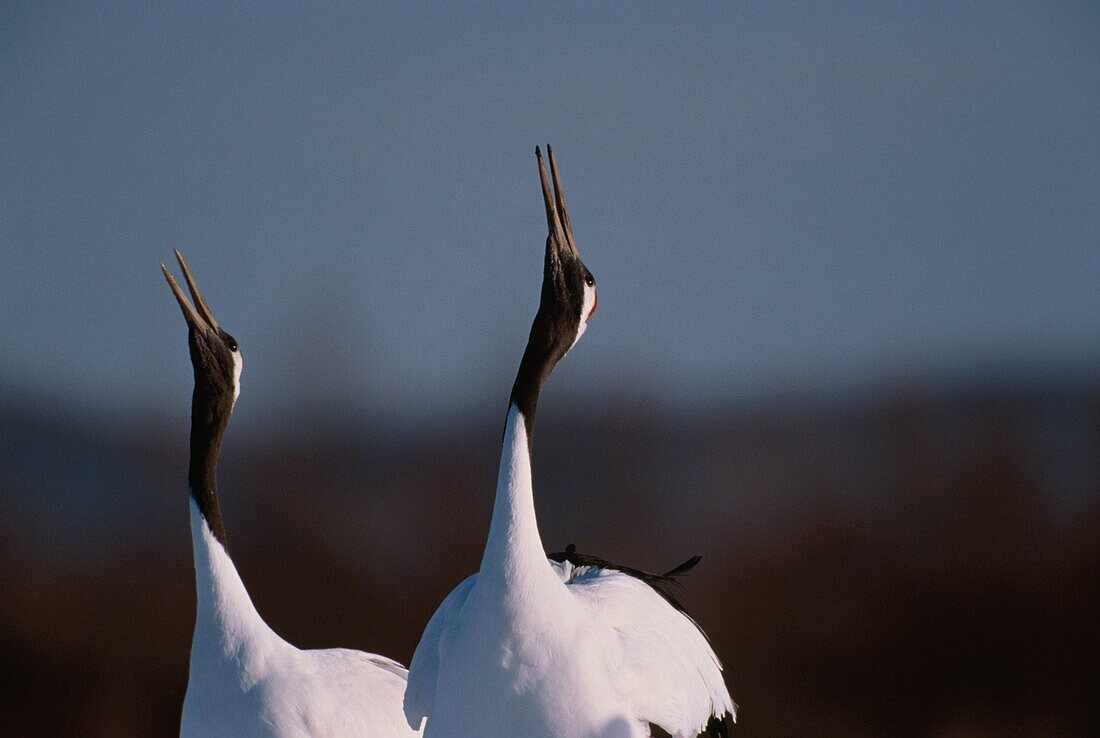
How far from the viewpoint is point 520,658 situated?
3793 mm

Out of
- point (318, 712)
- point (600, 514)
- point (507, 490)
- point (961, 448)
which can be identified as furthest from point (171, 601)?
point (507, 490)

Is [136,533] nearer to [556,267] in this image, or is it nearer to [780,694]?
[780,694]

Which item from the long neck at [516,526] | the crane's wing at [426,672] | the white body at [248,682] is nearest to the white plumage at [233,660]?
the white body at [248,682]

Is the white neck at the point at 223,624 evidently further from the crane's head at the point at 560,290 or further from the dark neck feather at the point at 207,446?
the crane's head at the point at 560,290

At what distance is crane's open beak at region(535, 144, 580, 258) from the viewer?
408 centimetres

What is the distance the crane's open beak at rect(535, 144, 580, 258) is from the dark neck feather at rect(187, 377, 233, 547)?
3.92 ft

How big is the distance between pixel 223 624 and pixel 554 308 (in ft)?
4.07

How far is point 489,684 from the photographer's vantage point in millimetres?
3791

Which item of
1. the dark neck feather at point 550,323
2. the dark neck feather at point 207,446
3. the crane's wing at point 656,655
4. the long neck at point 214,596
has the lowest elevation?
the crane's wing at point 656,655

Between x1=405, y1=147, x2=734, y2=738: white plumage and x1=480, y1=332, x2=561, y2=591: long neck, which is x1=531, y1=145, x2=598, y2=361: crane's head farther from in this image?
x1=480, y1=332, x2=561, y2=591: long neck

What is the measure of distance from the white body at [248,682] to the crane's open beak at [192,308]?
515 mm

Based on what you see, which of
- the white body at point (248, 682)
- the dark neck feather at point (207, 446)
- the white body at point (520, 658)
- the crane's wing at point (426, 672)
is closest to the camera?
the white body at point (520, 658)

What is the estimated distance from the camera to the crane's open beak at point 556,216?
13.4 ft

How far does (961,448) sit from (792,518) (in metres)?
1.76
